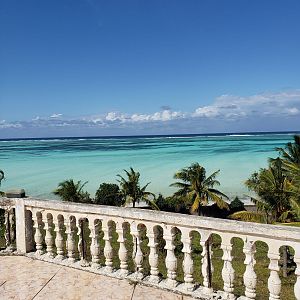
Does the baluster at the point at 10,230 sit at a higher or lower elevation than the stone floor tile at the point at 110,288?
higher

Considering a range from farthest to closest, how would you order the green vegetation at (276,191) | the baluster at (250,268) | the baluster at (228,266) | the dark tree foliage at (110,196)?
the dark tree foliage at (110,196), the green vegetation at (276,191), the baluster at (228,266), the baluster at (250,268)

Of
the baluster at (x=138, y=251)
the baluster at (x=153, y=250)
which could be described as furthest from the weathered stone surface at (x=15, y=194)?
the baluster at (x=153, y=250)

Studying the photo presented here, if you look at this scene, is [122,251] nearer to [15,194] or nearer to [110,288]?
[110,288]

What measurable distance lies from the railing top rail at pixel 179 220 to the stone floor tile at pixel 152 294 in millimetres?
821

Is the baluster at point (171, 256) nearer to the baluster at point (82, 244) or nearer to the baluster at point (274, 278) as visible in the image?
the baluster at point (274, 278)

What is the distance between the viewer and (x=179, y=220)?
4.13 metres

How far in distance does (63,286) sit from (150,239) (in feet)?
4.19

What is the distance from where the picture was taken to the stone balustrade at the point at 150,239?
359 cm

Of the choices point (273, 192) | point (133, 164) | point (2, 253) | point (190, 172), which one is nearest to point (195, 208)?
point (190, 172)

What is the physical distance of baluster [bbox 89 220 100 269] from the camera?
15.9 feet

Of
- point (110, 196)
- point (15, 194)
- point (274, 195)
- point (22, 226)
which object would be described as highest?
point (15, 194)

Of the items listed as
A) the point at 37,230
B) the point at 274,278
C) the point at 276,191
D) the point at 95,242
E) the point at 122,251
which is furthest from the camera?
the point at 276,191

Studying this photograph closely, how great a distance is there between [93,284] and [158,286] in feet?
2.79

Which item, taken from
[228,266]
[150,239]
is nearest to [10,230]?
[150,239]
